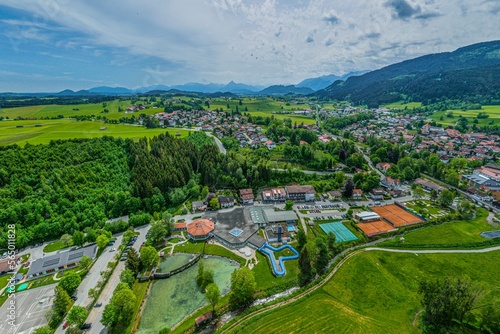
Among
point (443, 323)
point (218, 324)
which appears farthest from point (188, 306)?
point (443, 323)

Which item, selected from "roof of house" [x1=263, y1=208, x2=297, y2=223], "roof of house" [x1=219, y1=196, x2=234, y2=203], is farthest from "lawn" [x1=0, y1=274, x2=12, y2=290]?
"roof of house" [x1=263, y1=208, x2=297, y2=223]

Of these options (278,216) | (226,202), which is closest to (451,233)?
(278,216)

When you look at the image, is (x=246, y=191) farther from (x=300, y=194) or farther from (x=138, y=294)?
(x=138, y=294)

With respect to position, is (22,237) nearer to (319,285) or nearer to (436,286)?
(319,285)

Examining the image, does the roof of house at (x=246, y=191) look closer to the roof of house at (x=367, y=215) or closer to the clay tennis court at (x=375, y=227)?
the roof of house at (x=367, y=215)

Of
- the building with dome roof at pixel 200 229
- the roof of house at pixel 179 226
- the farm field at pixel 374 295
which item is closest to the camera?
the farm field at pixel 374 295

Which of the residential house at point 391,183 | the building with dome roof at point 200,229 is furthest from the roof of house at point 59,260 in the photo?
the residential house at point 391,183

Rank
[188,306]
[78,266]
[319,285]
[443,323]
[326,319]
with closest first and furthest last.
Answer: [443,323] → [326,319] → [188,306] → [319,285] → [78,266]
